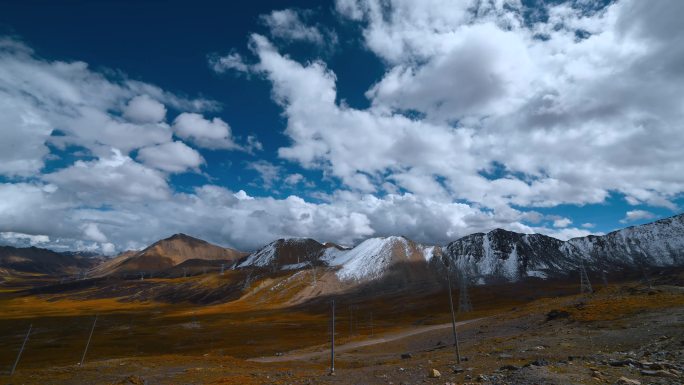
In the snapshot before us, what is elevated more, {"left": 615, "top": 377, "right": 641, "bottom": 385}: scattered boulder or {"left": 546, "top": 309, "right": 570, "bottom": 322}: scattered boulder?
{"left": 546, "top": 309, "right": 570, "bottom": 322}: scattered boulder

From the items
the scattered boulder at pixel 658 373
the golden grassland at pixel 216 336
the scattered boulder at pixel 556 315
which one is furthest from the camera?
the scattered boulder at pixel 556 315

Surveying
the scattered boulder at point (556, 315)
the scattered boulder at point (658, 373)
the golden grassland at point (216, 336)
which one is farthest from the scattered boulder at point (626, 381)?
the scattered boulder at point (556, 315)

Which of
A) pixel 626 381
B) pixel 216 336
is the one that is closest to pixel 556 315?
pixel 626 381

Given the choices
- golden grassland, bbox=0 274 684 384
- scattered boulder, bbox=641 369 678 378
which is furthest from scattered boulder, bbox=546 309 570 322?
scattered boulder, bbox=641 369 678 378

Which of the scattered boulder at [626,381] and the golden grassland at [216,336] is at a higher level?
the scattered boulder at [626,381]

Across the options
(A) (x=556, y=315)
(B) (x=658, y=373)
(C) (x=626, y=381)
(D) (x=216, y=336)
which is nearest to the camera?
(C) (x=626, y=381)

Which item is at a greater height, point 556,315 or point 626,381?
point 556,315

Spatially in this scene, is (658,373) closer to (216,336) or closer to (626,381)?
(626,381)

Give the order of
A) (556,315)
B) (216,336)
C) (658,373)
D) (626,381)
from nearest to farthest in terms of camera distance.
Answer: (626,381) < (658,373) < (556,315) < (216,336)

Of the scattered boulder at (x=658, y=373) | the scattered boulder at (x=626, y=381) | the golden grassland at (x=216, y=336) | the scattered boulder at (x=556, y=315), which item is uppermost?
the scattered boulder at (x=556, y=315)

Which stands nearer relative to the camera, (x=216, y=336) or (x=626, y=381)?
(x=626, y=381)

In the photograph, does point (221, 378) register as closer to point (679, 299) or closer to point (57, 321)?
point (679, 299)

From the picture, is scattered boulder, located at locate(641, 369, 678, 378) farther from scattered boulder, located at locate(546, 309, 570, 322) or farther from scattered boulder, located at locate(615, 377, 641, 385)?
scattered boulder, located at locate(546, 309, 570, 322)

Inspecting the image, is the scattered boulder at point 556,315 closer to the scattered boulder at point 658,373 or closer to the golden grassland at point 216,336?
the golden grassland at point 216,336
